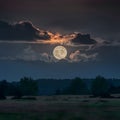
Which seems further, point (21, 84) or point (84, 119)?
point (21, 84)

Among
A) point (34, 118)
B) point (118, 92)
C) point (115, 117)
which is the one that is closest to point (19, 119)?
point (34, 118)

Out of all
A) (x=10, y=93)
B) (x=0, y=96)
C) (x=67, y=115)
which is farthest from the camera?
(x=10, y=93)

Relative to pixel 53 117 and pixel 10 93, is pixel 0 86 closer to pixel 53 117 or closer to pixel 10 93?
pixel 10 93

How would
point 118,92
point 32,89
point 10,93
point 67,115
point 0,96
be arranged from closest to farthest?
point 67,115, point 0,96, point 10,93, point 118,92, point 32,89

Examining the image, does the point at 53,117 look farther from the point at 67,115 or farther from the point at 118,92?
the point at 118,92

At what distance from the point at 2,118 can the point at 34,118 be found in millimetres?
4405

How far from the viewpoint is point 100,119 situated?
42.4 meters

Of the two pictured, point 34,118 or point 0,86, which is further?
point 0,86

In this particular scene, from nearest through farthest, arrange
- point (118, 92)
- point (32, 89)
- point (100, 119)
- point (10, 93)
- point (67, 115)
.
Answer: point (100, 119)
point (67, 115)
point (10, 93)
point (118, 92)
point (32, 89)

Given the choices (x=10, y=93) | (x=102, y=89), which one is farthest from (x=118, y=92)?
(x=10, y=93)

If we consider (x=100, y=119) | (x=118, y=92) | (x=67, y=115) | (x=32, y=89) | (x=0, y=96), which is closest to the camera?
(x=100, y=119)

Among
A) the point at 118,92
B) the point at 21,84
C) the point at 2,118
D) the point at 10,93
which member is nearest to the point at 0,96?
the point at 10,93

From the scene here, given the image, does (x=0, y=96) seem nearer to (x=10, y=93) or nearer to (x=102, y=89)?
(x=10, y=93)

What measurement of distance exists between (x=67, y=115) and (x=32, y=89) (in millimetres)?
144971
